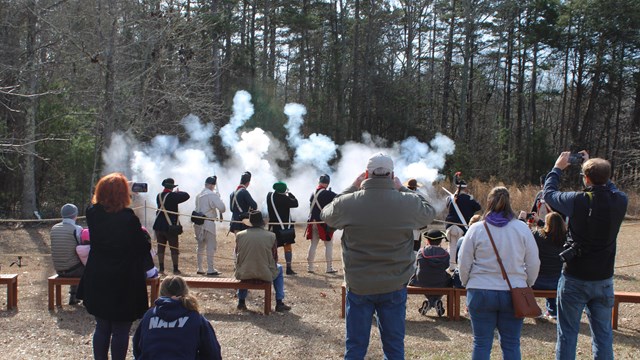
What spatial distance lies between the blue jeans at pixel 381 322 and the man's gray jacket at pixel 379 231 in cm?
9

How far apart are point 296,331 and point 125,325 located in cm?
273

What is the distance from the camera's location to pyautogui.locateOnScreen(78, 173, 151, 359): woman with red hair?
4.58m

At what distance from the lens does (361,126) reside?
36438 mm

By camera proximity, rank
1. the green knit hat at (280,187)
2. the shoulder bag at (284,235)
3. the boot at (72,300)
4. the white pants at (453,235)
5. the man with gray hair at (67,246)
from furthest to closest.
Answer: the white pants at (453,235)
the green knit hat at (280,187)
the shoulder bag at (284,235)
the boot at (72,300)
the man with gray hair at (67,246)

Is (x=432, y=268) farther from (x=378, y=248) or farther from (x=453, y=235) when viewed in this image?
(x=453, y=235)

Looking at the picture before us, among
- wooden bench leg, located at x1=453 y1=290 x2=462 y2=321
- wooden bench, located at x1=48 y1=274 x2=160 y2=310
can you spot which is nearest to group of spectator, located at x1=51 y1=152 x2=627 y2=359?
wooden bench, located at x1=48 y1=274 x2=160 y2=310

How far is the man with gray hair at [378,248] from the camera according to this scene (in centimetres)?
422

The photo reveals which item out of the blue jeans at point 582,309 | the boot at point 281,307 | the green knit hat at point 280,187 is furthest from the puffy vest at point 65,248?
the blue jeans at point 582,309

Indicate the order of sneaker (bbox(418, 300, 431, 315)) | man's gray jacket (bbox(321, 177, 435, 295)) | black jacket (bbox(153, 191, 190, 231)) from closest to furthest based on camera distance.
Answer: man's gray jacket (bbox(321, 177, 435, 295)) → sneaker (bbox(418, 300, 431, 315)) → black jacket (bbox(153, 191, 190, 231))

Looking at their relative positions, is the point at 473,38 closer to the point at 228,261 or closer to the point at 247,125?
the point at 247,125

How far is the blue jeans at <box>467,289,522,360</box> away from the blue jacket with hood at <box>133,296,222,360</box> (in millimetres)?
1970

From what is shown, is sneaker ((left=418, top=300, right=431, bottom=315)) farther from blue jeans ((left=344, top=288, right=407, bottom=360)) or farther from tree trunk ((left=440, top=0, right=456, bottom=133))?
tree trunk ((left=440, top=0, right=456, bottom=133))

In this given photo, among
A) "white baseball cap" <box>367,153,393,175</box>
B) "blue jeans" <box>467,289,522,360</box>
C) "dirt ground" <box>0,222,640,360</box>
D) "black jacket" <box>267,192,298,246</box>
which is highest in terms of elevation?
"white baseball cap" <box>367,153,393,175</box>

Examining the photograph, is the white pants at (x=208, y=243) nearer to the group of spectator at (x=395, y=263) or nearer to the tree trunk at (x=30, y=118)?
the group of spectator at (x=395, y=263)
